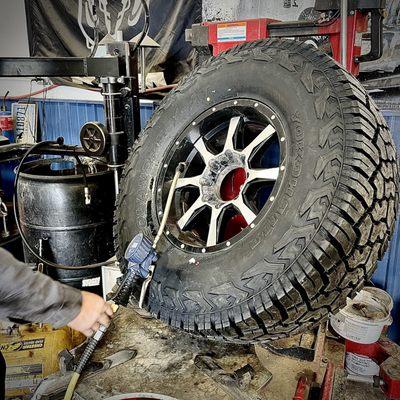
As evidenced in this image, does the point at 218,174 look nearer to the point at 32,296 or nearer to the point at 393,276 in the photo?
the point at 32,296

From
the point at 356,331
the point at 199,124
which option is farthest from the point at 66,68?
the point at 356,331

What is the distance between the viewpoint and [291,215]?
39.3 inches

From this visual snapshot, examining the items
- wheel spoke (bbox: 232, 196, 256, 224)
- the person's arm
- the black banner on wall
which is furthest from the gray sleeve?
the black banner on wall

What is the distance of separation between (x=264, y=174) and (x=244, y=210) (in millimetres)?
127

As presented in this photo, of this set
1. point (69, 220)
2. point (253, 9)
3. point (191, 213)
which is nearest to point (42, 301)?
point (191, 213)

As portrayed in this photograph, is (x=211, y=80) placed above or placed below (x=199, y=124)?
above

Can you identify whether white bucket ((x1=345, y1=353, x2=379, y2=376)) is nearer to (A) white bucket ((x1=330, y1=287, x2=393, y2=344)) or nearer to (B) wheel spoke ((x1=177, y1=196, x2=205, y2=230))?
(A) white bucket ((x1=330, y1=287, x2=393, y2=344))

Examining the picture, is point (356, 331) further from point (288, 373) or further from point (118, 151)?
point (118, 151)

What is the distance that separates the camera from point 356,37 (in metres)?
1.60

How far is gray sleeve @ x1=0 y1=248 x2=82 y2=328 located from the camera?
824 mm

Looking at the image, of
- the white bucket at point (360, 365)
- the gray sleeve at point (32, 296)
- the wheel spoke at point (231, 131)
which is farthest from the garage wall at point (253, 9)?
the gray sleeve at point (32, 296)

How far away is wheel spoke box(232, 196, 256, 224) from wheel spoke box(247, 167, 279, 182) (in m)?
0.07

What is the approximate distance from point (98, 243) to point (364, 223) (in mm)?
1753

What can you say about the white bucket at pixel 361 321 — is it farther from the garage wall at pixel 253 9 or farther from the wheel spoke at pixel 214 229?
the garage wall at pixel 253 9
